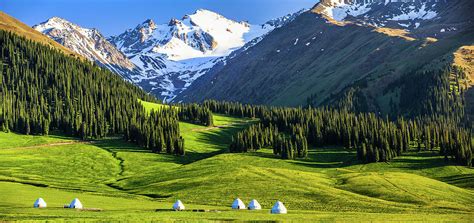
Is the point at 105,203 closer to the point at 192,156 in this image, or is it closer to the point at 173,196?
the point at 173,196

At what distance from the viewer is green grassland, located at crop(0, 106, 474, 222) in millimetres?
84062

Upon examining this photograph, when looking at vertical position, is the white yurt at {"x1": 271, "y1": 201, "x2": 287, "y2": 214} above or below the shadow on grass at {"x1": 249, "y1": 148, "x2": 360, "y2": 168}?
below

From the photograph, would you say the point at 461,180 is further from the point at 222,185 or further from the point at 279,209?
the point at 279,209

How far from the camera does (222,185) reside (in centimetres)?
12425

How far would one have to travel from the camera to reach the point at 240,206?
9525 centimetres

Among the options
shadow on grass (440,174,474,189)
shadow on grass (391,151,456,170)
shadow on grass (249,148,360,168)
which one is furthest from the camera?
shadow on grass (249,148,360,168)

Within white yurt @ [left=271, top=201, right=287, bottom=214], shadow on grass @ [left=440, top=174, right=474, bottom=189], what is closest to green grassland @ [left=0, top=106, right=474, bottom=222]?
shadow on grass @ [left=440, top=174, right=474, bottom=189]

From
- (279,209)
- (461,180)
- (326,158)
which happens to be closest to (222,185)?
(279,209)

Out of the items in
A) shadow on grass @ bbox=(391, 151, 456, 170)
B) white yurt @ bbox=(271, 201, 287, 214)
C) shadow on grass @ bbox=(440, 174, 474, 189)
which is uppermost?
shadow on grass @ bbox=(391, 151, 456, 170)

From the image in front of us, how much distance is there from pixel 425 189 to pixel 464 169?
4593cm

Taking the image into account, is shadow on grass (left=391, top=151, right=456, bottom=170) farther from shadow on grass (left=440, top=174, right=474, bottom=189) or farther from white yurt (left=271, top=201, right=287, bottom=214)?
white yurt (left=271, top=201, right=287, bottom=214)

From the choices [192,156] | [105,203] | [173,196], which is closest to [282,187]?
[173,196]

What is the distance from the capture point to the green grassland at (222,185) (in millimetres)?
84062

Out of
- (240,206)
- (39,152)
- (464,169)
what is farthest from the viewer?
(39,152)
